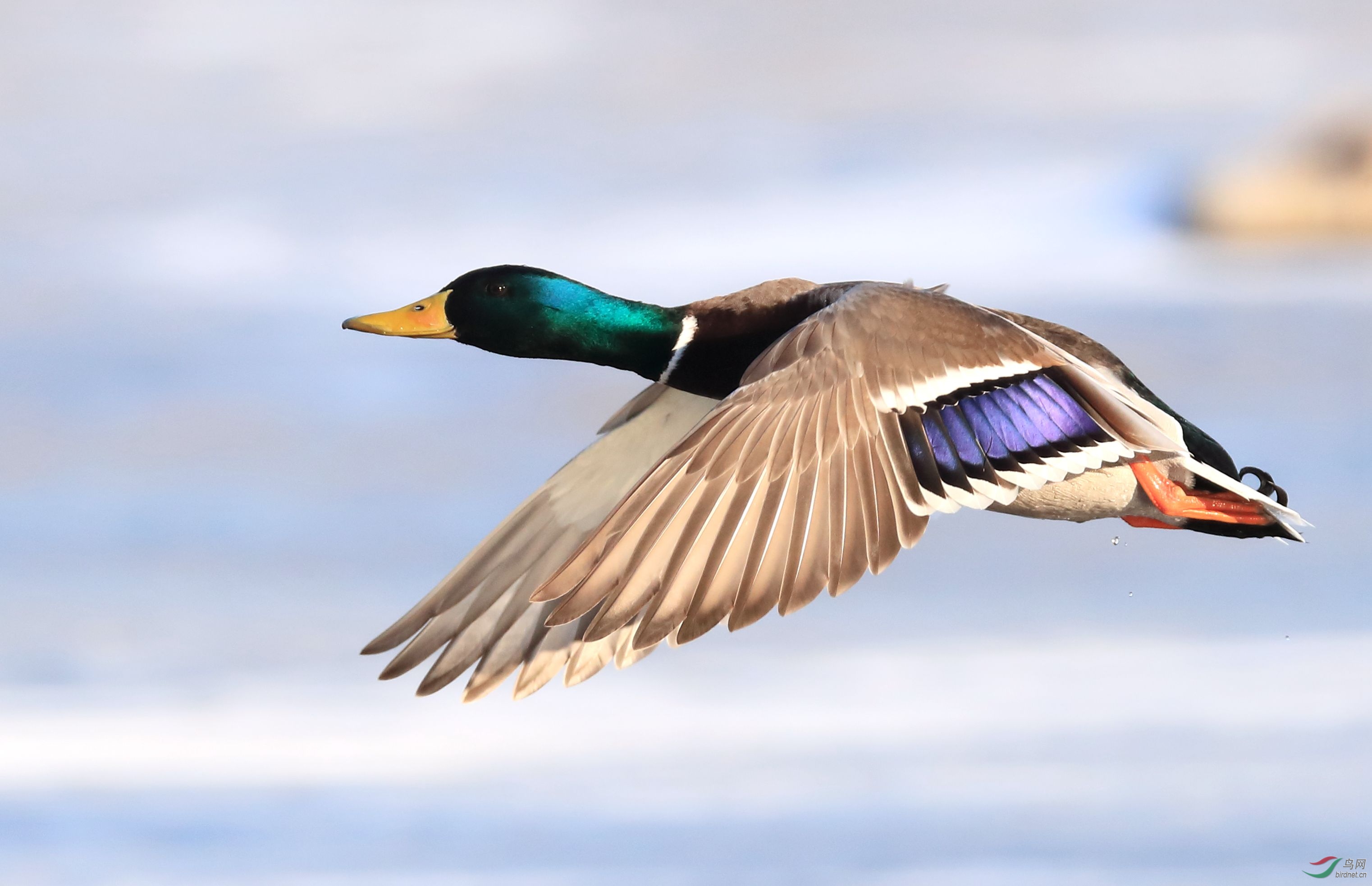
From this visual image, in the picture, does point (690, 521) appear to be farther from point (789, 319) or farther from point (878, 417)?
point (789, 319)

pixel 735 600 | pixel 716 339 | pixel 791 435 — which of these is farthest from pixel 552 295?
pixel 735 600

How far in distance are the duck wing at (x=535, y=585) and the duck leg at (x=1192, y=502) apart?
4.90 ft

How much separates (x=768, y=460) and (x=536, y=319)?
1.58 meters

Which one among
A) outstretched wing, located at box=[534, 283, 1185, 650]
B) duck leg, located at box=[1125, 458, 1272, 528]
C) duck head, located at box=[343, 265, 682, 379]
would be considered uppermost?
duck head, located at box=[343, 265, 682, 379]

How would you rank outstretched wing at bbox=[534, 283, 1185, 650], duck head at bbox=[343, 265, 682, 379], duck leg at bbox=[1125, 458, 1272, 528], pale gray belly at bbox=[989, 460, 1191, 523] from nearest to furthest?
outstretched wing at bbox=[534, 283, 1185, 650]
pale gray belly at bbox=[989, 460, 1191, 523]
duck leg at bbox=[1125, 458, 1272, 528]
duck head at bbox=[343, 265, 682, 379]

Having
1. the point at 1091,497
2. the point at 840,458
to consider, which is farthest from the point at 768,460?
the point at 1091,497

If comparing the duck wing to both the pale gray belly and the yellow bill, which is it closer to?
the yellow bill

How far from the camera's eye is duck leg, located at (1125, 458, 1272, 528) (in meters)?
5.47

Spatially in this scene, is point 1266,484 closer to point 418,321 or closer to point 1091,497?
point 1091,497

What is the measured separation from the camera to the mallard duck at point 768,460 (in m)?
4.12

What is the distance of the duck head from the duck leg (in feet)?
5.38

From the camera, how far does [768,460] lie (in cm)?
432

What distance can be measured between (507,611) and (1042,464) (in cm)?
208

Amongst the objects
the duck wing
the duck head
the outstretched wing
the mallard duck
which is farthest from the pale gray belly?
the duck head
